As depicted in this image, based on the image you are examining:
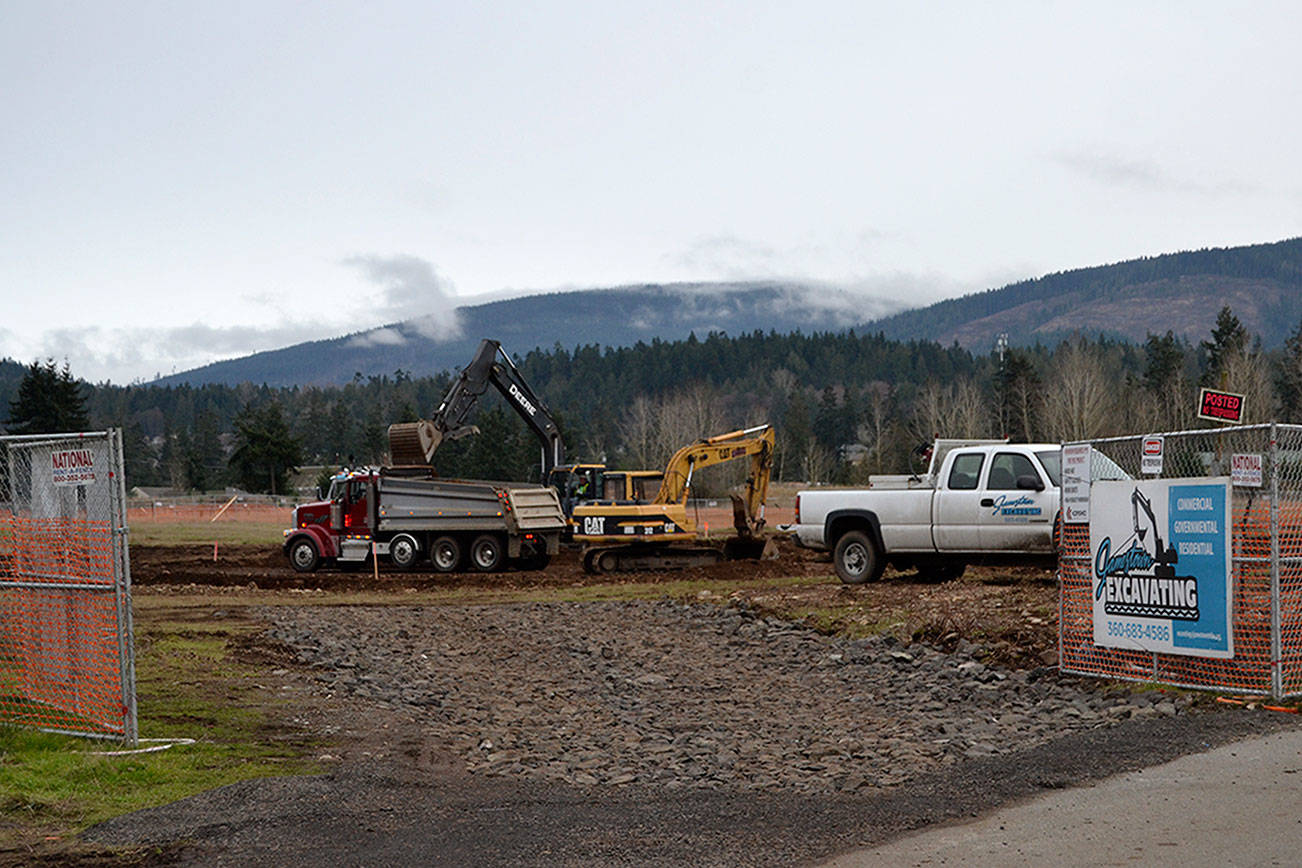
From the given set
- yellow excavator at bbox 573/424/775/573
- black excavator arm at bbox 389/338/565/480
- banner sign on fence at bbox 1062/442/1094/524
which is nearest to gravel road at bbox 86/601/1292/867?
banner sign on fence at bbox 1062/442/1094/524

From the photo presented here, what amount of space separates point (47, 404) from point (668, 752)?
84101 millimetres

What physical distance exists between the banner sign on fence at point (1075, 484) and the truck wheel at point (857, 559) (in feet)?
27.1

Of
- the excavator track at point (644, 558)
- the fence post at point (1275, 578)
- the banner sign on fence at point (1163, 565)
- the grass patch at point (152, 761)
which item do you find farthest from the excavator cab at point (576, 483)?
the fence post at point (1275, 578)

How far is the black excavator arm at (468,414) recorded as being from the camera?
108 feet

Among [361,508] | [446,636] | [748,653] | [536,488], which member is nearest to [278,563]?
[361,508]

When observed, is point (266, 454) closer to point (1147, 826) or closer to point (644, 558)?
point (644, 558)

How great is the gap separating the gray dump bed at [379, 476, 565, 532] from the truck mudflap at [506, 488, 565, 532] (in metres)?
0.02

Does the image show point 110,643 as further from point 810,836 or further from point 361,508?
point 361,508

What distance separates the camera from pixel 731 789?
30.7 ft

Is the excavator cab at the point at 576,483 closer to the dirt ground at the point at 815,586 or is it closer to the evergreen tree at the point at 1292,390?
the dirt ground at the point at 815,586

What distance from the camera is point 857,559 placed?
21.7 metres

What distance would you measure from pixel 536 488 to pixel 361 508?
4.37m

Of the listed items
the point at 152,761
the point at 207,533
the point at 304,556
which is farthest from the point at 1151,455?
the point at 207,533

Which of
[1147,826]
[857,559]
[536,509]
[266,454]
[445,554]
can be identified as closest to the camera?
[1147,826]
